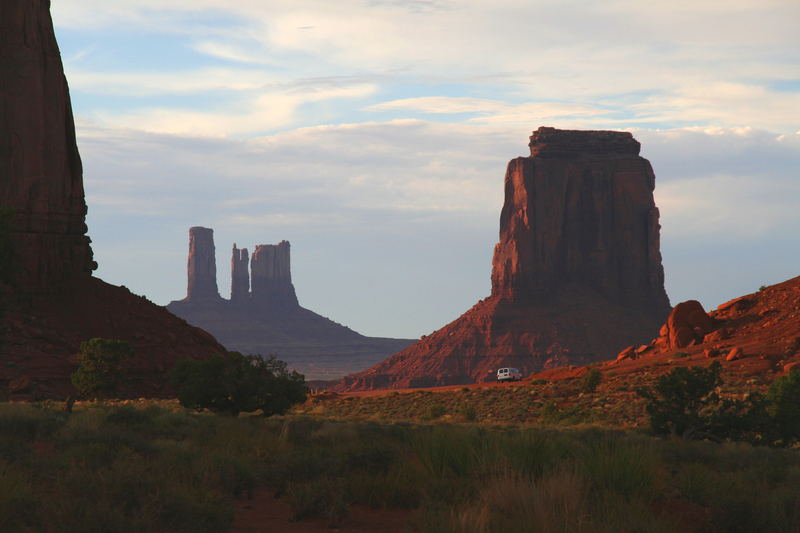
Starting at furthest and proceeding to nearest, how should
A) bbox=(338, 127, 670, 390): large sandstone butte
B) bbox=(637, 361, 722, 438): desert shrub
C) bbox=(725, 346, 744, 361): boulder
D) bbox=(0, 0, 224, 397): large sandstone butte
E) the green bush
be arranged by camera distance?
bbox=(338, 127, 670, 390): large sandstone butte
bbox=(725, 346, 744, 361): boulder
bbox=(0, 0, 224, 397): large sandstone butte
the green bush
bbox=(637, 361, 722, 438): desert shrub

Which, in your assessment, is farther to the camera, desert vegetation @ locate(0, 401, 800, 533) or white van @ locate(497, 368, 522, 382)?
white van @ locate(497, 368, 522, 382)

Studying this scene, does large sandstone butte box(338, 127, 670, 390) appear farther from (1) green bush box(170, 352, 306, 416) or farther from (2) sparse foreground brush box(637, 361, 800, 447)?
(2) sparse foreground brush box(637, 361, 800, 447)

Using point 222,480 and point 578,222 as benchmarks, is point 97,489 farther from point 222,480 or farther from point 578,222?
point 578,222

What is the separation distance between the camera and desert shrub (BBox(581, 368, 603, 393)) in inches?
2279

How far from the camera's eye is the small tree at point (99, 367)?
3931 cm

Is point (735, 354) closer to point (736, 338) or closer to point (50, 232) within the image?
point (736, 338)

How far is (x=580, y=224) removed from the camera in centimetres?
14638

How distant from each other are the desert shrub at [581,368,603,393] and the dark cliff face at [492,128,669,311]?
258ft

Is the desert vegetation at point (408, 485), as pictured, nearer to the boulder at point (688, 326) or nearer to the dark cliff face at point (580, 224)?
the boulder at point (688, 326)

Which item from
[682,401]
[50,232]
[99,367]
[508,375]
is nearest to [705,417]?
[682,401]

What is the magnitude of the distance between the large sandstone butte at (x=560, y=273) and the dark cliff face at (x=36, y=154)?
7496 cm

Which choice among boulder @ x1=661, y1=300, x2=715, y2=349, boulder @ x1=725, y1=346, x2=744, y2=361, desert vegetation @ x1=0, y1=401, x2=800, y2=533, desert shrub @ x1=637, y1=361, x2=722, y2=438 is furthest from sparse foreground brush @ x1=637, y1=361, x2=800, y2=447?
boulder @ x1=661, y1=300, x2=715, y2=349

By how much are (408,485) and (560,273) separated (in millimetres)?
131340

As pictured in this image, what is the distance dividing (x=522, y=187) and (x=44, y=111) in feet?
324
